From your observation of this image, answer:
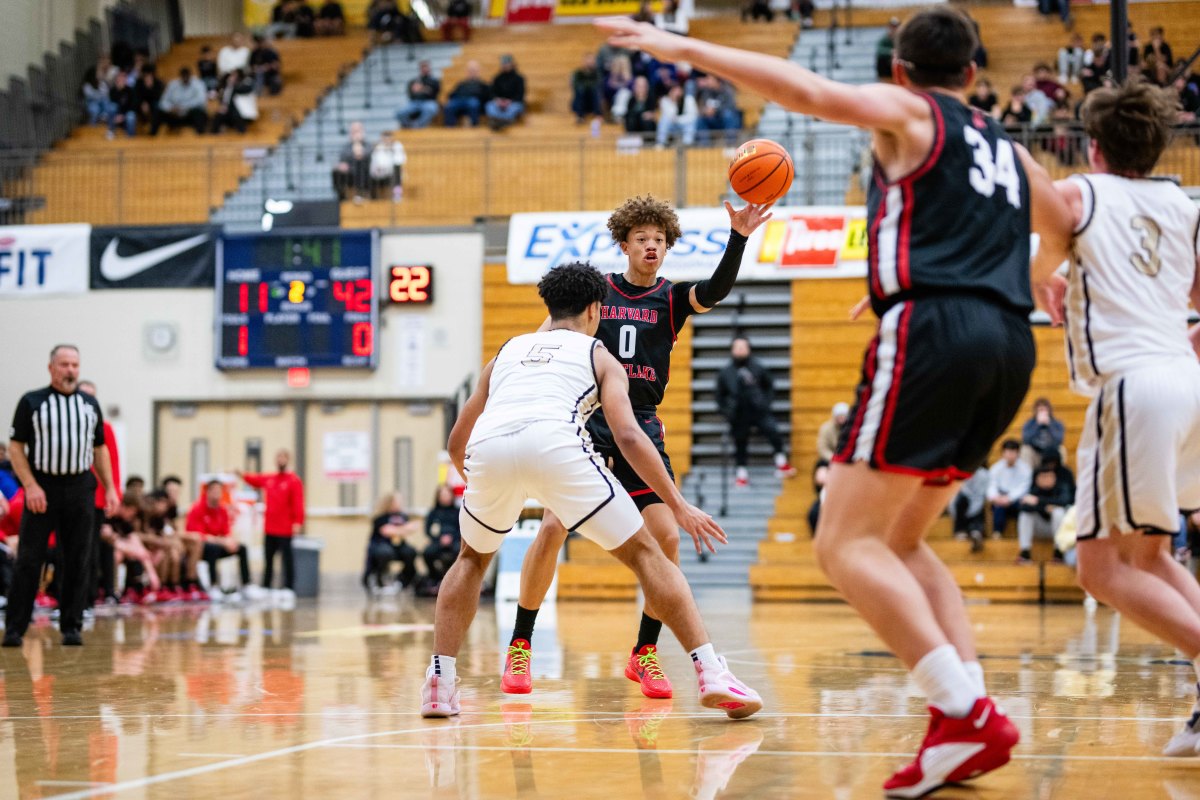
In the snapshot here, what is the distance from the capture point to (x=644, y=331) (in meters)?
6.17

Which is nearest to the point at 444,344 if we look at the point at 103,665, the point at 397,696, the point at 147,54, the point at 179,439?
the point at 179,439

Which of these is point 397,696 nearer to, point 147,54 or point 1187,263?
point 1187,263

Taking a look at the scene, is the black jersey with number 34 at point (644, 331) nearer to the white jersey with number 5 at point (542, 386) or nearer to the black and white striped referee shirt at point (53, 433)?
the white jersey with number 5 at point (542, 386)

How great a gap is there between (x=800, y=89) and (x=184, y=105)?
2094cm

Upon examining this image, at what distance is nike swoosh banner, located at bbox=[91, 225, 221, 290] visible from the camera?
19531 mm

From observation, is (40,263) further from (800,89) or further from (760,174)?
(800,89)

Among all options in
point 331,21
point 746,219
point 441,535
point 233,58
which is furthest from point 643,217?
point 331,21

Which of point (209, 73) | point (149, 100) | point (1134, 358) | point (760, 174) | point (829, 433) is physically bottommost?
point (829, 433)

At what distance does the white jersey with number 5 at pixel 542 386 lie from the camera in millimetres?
4973

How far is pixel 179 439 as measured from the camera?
19.9m

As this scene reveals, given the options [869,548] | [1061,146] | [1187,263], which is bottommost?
[869,548]

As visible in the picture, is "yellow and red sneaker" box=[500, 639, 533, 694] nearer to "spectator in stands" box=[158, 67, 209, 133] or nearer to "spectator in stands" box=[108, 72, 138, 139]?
"spectator in stands" box=[158, 67, 209, 133]

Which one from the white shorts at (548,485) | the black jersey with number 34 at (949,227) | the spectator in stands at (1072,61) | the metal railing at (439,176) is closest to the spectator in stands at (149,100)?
the metal railing at (439,176)

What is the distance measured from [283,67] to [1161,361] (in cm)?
2271
